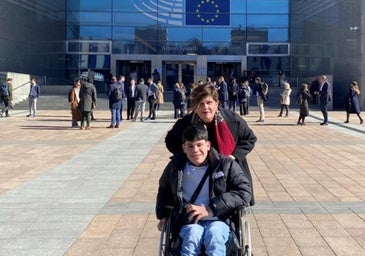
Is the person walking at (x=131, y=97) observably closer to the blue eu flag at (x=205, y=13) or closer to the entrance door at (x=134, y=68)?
the entrance door at (x=134, y=68)

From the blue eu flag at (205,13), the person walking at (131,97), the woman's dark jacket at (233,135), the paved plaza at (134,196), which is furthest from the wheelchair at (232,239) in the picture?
the blue eu flag at (205,13)

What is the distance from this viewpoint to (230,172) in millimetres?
3920

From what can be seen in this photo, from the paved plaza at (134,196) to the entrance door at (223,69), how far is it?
26.0 metres

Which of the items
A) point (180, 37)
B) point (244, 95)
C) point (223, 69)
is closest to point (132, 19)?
point (180, 37)

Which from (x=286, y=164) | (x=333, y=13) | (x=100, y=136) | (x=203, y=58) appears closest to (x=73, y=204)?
(x=286, y=164)

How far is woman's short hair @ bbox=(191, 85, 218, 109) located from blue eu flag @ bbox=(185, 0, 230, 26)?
122 feet

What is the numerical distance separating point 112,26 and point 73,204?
1365 inches

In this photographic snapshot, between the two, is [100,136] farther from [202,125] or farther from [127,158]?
[202,125]

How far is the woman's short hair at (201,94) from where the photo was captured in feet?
13.4

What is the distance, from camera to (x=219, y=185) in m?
3.88

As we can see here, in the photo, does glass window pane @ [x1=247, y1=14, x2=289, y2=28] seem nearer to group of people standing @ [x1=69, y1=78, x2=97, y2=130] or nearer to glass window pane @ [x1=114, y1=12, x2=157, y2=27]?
glass window pane @ [x1=114, y1=12, x2=157, y2=27]

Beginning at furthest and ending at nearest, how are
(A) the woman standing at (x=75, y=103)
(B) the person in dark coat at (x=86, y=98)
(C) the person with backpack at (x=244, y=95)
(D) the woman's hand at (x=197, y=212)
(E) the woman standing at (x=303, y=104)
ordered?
(C) the person with backpack at (x=244, y=95), (E) the woman standing at (x=303, y=104), (A) the woman standing at (x=75, y=103), (B) the person in dark coat at (x=86, y=98), (D) the woman's hand at (x=197, y=212)

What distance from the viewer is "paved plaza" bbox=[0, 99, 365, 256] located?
5.57 metres

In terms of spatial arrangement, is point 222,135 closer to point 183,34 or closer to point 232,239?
point 232,239
